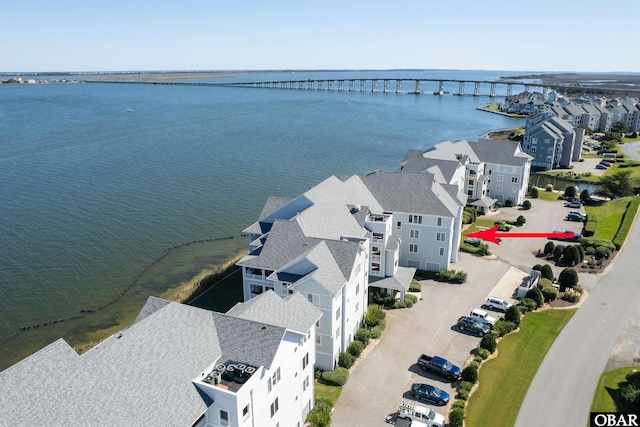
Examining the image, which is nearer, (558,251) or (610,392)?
(610,392)

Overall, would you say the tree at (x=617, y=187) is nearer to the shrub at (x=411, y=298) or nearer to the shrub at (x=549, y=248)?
the shrub at (x=549, y=248)

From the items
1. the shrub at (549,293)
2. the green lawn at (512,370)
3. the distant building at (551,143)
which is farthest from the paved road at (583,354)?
the distant building at (551,143)

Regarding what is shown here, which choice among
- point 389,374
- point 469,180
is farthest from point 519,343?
point 469,180

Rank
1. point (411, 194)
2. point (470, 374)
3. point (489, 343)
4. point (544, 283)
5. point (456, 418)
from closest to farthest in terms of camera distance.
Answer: point (456, 418) → point (470, 374) → point (489, 343) → point (544, 283) → point (411, 194)

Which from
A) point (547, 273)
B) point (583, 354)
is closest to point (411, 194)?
point (547, 273)

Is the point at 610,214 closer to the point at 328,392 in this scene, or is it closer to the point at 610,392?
the point at 610,392

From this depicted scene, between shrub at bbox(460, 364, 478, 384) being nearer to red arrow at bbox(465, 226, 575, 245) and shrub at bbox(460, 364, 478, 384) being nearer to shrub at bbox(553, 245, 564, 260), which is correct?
shrub at bbox(553, 245, 564, 260)

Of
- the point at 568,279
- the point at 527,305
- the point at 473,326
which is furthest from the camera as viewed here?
the point at 568,279
